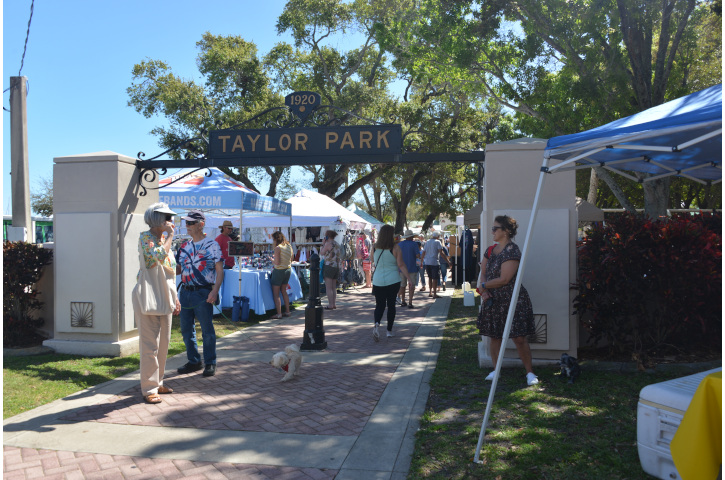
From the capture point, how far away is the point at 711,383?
264 cm

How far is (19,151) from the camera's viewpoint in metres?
11.7

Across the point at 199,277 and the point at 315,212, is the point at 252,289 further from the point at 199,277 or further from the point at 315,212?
the point at 315,212

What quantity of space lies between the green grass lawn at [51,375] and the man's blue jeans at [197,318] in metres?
0.96

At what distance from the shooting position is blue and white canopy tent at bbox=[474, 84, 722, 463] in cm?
328

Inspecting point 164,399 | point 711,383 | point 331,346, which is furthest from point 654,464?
point 331,346

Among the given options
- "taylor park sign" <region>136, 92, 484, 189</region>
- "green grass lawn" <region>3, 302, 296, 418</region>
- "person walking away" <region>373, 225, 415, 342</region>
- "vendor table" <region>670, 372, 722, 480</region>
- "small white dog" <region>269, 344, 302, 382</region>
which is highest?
"taylor park sign" <region>136, 92, 484, 189</region>

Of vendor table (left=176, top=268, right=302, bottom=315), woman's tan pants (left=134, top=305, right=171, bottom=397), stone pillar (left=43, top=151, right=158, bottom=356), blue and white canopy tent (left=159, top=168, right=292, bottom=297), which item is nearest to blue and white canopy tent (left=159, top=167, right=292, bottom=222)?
blue and white canopy tent (left=159, top=168, right=292, bottom=297)

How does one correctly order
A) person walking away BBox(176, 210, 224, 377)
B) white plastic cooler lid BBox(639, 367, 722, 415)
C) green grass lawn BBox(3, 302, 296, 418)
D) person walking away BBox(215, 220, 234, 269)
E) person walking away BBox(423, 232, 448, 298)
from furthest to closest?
person walking away BBox(423, 232, 448, 298) → person walking away BBox(215, 220, 234, 269) → person walking away BBox(176, 210, 224, 377) → green grass lawn BBox(3, 302, 296, 418) → white plastic cooler lid BBox(639, 367, 722, 415)

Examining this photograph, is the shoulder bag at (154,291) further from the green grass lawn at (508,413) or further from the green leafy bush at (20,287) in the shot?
the green leafy bush at (20,287)

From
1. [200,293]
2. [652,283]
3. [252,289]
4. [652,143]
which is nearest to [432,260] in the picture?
[252,289]

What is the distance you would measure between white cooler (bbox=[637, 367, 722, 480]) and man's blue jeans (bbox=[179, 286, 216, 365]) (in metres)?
4.29

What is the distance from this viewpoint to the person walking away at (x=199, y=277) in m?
5.63

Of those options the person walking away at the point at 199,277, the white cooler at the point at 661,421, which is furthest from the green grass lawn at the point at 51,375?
the white cooler at the point at 661,421

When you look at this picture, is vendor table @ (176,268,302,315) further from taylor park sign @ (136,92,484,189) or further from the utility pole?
the utility pole
